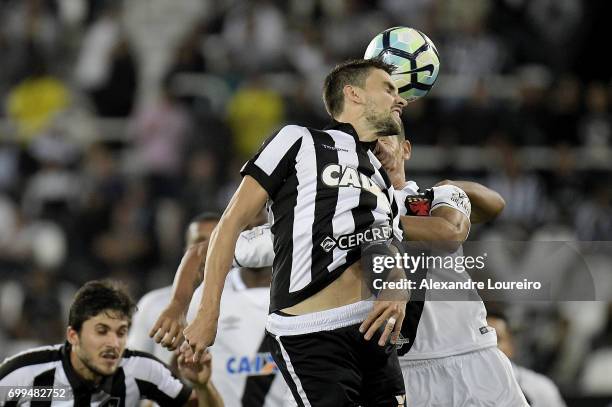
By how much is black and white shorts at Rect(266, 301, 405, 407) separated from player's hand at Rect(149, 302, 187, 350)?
0.45 m

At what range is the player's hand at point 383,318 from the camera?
4.46 metres

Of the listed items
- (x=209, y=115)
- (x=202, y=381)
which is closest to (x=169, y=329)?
(x=202, y=381)

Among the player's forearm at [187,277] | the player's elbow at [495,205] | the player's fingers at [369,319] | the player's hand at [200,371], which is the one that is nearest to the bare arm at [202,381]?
the player's hand at [200,371]

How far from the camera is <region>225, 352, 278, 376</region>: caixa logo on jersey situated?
6891mm

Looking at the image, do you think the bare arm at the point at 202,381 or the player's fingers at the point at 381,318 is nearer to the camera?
the player's fingers at the point at 381,318

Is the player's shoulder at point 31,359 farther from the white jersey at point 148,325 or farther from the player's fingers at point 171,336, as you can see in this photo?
the player's fingers at point 171,336

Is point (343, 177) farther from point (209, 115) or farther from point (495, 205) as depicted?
point (209, 115)

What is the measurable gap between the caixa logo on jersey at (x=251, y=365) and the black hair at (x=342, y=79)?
8.01 feet

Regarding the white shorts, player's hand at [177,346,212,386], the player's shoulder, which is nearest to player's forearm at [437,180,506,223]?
the white shorts

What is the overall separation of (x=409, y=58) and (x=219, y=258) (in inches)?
70.4

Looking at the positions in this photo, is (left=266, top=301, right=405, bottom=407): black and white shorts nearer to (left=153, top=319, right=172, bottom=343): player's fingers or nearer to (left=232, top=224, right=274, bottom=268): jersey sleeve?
(left=153, top=319, right=172, bottom=343): player's fingers

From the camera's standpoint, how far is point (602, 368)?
955 centimetres

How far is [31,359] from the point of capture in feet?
19.6

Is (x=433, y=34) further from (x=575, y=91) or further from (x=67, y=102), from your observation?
(x=67, y=102)
